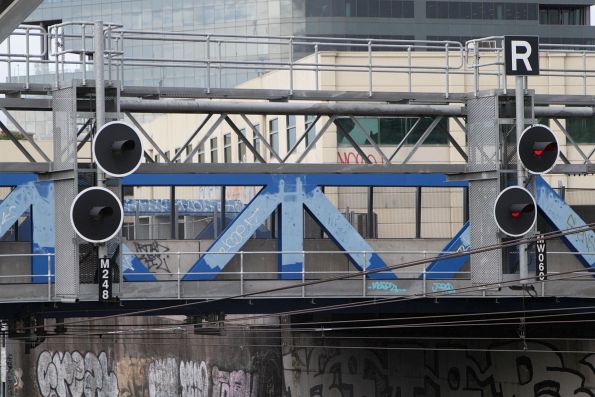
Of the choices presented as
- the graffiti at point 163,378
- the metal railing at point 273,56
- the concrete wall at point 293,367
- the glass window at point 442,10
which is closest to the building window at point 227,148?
the metal railing at point 273,56

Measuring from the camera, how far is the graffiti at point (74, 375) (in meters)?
62.2

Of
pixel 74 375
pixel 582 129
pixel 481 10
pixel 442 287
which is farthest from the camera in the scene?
pixel 481 10

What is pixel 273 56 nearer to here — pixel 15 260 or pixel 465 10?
pixel 465 10

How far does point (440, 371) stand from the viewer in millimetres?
40531

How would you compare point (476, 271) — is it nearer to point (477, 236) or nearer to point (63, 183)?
point (477, 236)

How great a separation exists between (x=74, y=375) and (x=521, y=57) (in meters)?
41.2

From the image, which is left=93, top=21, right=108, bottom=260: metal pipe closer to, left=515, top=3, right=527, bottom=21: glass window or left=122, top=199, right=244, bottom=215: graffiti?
left=122, top=199, right=244, bottom=215: graffiti

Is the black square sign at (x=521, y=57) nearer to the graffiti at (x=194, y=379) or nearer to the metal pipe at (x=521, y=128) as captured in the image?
the metal pipe at (x=521, y=128)

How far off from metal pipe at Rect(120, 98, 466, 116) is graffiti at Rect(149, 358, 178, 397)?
26.9 meters

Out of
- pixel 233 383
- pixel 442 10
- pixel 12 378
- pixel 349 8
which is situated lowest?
pixel 12 378

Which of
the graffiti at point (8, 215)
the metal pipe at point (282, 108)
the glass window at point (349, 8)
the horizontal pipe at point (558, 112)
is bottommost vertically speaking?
the graffiti at point (8, 215)

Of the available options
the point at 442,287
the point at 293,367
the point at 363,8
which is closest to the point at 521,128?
the point at 442,287

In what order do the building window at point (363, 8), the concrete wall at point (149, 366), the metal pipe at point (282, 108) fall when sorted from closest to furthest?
1. the metal pipe at point (282, 108)
2. the concrete wall at point (149, 366)
3. the building window at point (363, 8)

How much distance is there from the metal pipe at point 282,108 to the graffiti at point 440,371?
21.3 ft
